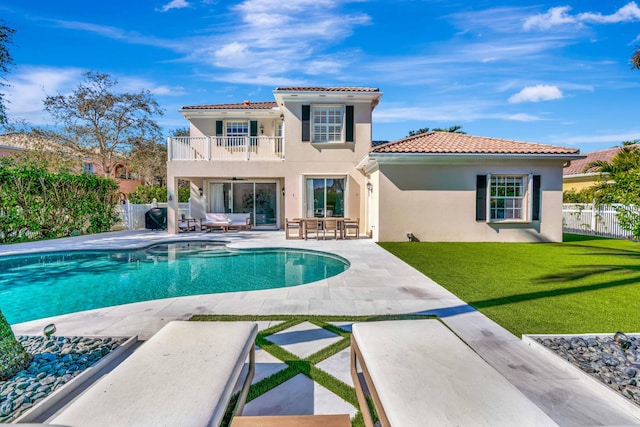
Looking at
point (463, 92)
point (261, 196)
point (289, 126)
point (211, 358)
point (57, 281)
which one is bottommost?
point (57, 281)

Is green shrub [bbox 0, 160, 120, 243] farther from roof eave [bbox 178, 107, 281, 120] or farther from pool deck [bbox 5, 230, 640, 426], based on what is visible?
pool deck [bbox 5, 230, 640, 426]

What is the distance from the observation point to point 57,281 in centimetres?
835

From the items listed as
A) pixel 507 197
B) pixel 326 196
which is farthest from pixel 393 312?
pixel 326 196

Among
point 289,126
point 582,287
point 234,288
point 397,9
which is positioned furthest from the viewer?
point 289,126

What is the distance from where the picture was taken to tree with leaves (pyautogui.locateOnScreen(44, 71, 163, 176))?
Answer: 23984mm

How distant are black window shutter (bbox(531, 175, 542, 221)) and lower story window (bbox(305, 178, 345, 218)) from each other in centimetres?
812

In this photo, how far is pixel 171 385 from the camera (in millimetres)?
2064

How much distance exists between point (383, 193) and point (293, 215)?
4.93 m

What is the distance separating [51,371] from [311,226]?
12.8 meters

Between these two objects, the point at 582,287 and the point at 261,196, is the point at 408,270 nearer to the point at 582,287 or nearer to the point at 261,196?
the point at 582,287

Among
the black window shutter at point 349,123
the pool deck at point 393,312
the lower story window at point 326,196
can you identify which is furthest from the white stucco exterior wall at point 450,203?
the pool deck at point 393,312

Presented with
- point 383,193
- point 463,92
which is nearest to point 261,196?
point 383,193

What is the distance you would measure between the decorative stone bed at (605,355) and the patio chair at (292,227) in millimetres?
11260

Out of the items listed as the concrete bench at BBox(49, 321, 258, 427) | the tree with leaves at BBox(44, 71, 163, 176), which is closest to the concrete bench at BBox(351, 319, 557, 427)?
the concrete bench at BBox(49, 321, 258, 427)
